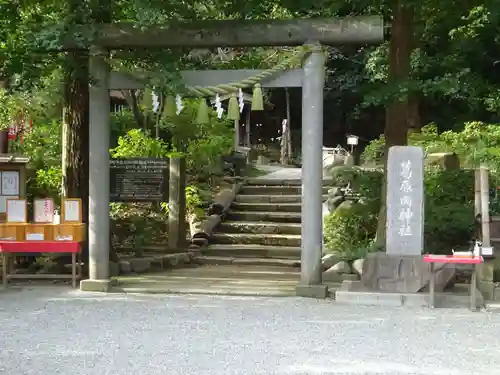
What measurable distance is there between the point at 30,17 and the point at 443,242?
25.9 feet

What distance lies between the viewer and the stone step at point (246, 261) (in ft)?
43.5

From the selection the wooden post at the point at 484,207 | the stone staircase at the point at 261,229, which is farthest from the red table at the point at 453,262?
the stone staircase at the point at 261,229

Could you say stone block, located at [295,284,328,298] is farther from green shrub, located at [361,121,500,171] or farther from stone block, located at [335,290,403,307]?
green shrub, located at [361,121,500,171]

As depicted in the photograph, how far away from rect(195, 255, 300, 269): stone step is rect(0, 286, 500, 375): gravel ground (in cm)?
388

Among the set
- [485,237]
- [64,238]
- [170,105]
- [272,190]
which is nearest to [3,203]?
[64,238]

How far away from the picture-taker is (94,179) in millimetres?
9938

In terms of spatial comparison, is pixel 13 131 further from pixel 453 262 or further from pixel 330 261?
pixel 453 262

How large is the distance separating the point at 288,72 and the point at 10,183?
195 inches

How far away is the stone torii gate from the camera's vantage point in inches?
367

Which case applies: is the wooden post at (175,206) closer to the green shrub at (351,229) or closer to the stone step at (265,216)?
the stone step at (265,216)

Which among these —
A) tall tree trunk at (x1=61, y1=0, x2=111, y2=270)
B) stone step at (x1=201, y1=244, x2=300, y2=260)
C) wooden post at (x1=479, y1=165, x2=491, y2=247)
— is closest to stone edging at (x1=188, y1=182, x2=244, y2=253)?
stone step at (x1=201, y1=244, x2=300, y2=260)

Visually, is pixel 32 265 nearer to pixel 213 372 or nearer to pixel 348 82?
pixel 213 372

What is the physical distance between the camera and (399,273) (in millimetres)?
9156

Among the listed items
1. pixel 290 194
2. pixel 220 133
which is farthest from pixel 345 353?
pixel 220 133
